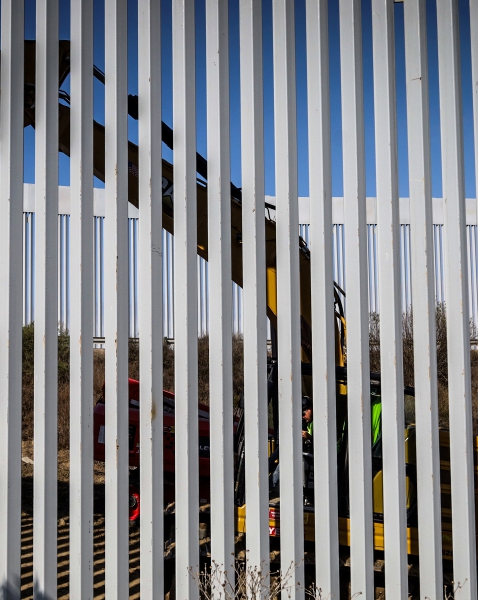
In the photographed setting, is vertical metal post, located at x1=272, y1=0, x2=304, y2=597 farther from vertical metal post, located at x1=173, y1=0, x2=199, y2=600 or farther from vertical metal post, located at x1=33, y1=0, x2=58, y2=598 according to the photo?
vertical metal post, located at x1=33, y1=0, x2=58, y2=598

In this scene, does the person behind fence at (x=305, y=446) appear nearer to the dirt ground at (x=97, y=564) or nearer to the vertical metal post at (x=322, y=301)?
the dirt ground at (x=97, y=564)

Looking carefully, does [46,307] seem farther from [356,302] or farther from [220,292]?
[356,302]

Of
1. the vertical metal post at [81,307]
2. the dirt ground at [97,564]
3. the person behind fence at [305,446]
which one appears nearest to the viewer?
the vertical metal post at [81,307]

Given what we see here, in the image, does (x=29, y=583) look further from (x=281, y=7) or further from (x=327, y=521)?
(x=281, y=7)

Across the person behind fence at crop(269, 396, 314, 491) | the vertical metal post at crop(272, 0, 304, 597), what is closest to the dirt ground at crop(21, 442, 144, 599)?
the person behind fence at crop(269, 396, 314, 491)

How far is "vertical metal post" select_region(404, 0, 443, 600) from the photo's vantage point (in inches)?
85.7

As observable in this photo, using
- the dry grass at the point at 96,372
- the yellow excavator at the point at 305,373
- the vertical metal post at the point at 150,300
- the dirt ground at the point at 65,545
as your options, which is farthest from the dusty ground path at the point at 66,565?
the dry grass at the point at 96,372

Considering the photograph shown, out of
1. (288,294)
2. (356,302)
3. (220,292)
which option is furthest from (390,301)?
(220,292)

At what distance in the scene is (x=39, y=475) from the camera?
2133 millimetres

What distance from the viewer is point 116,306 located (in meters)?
2.17

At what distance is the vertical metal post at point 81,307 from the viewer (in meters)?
2.13

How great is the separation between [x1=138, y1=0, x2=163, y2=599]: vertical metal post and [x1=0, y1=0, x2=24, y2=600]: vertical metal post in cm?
48

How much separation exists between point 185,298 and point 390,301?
804 millimetres

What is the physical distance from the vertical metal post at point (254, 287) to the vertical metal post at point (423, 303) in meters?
0.60
